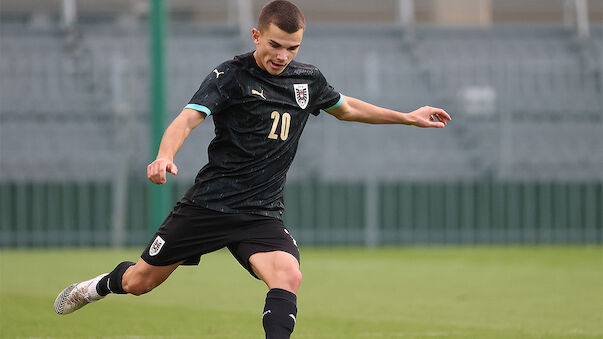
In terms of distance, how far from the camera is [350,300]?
883 cm

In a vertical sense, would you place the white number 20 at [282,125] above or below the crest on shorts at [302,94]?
below

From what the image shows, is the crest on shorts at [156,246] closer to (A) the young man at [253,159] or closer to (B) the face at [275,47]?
(A) the young man at [253,159]

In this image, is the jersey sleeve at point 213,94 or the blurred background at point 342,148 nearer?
the jersey sleeve at point 213,94

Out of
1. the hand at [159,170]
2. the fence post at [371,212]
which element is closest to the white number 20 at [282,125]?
the hand at [159,170]

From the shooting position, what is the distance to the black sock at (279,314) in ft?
15.2

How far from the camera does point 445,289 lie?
978 cm

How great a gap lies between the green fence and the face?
1134 centimetres

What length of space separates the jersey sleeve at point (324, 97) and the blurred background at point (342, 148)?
9152 mm

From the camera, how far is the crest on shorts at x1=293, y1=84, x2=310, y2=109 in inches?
205

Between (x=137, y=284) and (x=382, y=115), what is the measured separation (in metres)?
1.70

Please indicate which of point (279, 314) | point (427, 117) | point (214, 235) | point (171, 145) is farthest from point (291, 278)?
point (427, 117)

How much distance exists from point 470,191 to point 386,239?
5.47ft

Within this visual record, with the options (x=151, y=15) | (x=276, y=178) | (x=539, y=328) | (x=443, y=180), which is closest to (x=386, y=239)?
(x=443, y=180)

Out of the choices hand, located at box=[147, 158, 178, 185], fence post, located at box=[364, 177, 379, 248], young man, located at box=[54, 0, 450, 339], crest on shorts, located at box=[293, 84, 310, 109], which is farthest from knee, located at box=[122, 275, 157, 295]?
fence post, located at box=[364, 177, 379, 248]
